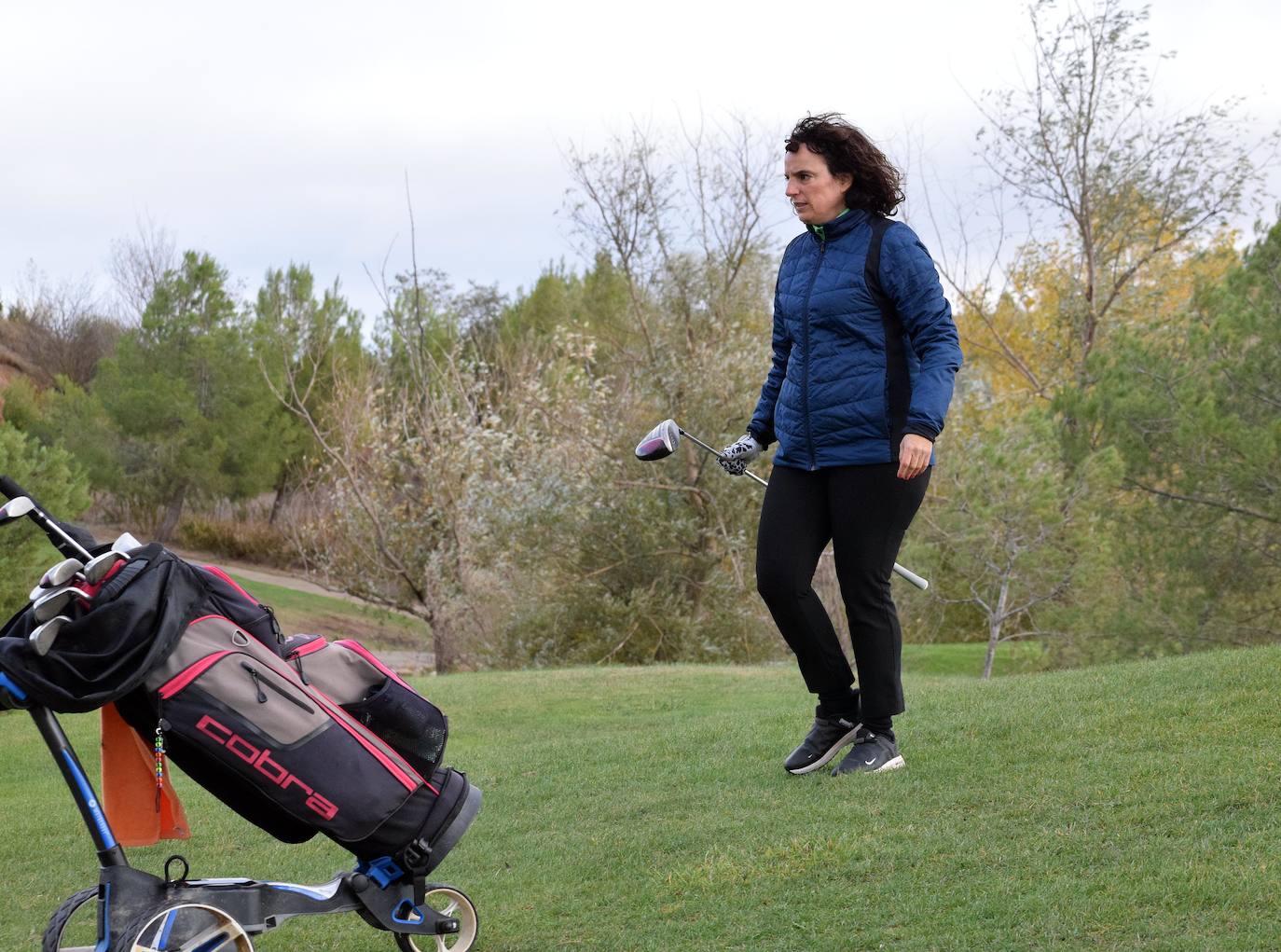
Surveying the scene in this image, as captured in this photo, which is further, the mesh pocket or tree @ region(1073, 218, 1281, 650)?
tree @ region(1073, 218, 1281, 650)

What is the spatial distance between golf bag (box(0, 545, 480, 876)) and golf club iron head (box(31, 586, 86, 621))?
0.04 metres

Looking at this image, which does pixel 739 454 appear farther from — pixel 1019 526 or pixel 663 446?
pixel 1019 526

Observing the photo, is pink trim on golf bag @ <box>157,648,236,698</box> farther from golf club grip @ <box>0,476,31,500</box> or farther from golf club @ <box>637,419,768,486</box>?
A: golf club @ <box>637,419,768,486</box>

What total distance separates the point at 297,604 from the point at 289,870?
90.6 ft

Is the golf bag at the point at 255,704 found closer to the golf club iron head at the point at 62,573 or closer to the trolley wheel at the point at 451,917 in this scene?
→ the golf club iron head at the point at 62,573

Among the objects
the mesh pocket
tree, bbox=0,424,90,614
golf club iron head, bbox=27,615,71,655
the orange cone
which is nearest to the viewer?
golf club iron head, bbox=27,615,71,655

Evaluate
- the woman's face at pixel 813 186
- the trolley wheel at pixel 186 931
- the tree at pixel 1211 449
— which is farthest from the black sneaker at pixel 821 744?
the tree at pixel 1211 449

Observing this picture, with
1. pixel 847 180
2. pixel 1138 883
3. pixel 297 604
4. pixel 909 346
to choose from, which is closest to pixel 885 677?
pixel 909 346

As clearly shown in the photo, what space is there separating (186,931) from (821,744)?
256 cm

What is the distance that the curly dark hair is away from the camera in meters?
4.57

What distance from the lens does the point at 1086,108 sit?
24969 millimetres

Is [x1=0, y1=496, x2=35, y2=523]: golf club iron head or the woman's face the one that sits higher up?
the woman's face

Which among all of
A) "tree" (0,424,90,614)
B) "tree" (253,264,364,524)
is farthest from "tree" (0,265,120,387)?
"tree" (0,424,90,614)

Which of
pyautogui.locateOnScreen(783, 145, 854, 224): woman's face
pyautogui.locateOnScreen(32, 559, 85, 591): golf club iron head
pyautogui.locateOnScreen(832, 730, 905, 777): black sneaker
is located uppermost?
pyautogui.locateOnScreen(783, 145, 854, 224): woman's face
